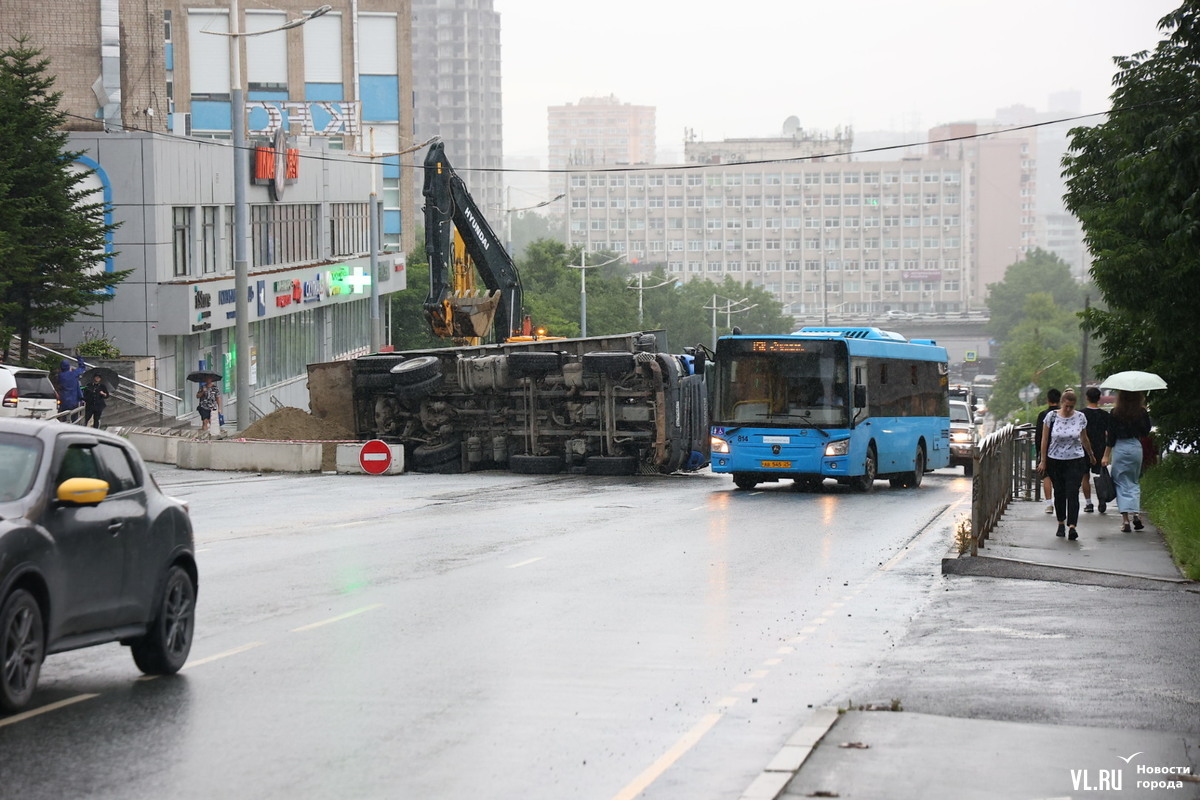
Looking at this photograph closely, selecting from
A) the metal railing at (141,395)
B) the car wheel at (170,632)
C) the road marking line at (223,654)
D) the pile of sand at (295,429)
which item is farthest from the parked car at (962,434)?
the car wheel at (170,632)

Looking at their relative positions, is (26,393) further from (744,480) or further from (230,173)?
(230,173)

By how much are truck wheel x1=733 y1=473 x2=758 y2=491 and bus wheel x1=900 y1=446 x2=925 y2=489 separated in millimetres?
3907

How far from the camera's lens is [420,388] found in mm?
33750

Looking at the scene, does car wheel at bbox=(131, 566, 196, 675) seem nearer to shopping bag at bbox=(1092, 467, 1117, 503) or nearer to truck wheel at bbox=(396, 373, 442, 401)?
shopping bag at bbox=(1092, 467, 1117, 503)

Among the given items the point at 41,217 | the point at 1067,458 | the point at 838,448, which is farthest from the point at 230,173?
the point at 1067,458

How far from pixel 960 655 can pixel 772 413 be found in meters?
17.5

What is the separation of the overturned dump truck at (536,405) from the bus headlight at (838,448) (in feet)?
14.7

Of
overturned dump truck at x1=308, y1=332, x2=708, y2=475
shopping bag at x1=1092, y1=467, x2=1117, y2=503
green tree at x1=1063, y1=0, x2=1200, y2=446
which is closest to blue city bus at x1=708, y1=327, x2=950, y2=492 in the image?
overturned dump truck at x1=308, y1=332, x2=708, y2=475

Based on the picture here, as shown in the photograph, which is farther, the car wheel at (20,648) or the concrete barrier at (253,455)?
the concrete barrier at (253,455)

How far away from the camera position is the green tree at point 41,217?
4084 cm

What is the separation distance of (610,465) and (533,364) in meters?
2.41

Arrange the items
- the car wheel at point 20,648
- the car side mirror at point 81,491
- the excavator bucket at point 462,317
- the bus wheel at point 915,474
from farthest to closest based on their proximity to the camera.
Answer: the excavator bucket at point 462,317, the bus wheel at point 915,474, the car side mirror at point 81,491, the car wheel at point 20,648

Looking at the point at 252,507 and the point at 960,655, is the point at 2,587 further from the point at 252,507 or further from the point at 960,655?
the point at 252,507
